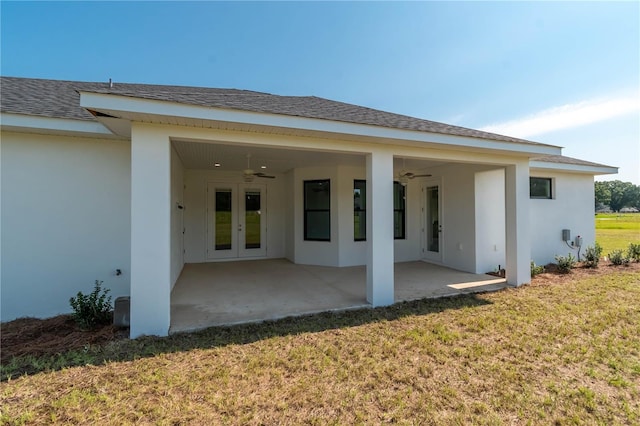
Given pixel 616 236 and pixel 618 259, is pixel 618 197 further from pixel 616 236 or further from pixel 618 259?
pixel 618 259

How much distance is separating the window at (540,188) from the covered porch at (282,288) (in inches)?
139

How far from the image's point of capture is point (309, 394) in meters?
2.51

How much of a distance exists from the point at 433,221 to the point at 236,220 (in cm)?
644

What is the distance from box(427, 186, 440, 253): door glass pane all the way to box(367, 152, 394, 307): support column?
418 centimetres

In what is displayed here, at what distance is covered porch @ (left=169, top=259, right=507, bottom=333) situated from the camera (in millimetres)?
4508

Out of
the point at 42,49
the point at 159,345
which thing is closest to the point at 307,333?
the point at 159,345

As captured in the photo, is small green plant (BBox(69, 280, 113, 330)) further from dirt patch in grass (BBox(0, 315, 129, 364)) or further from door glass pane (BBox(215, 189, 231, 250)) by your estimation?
door glass pane (BBox(215, 189, 231, 250))

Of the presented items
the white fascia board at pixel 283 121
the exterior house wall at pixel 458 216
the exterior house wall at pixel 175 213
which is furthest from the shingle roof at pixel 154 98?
the exterior house wall at pixel 458 216

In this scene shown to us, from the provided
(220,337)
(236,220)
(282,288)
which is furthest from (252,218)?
(220,337)

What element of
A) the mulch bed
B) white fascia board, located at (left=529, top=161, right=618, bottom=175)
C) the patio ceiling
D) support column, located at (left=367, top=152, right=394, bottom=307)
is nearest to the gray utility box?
the mulch bed

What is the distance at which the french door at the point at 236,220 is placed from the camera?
9266 mm

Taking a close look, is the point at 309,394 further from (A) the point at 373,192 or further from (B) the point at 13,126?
(B) the point at 13,126

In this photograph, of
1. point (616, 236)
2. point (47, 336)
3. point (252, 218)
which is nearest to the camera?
point (47, 336)

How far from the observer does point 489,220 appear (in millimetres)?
7301
